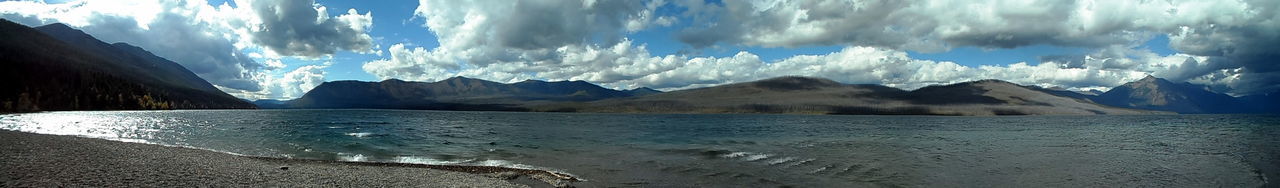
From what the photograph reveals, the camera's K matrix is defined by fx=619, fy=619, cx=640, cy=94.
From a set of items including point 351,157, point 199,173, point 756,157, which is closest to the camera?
point 199,173

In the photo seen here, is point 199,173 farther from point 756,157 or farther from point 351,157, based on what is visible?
point 756,157

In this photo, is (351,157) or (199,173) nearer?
(199,173)

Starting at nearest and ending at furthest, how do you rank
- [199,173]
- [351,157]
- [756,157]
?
[199,173]
[351,157]
[756,157]

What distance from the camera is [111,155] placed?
3422cm

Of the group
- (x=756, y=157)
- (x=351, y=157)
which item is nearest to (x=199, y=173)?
(x=351, y=157)

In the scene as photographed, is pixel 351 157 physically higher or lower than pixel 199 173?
lower

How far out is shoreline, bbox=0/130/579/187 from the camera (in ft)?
78.9

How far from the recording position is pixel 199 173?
27.3 metres

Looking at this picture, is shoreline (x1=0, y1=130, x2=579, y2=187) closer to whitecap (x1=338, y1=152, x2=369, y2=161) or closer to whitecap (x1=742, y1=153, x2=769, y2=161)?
whitecap (x1=338, y1=152, x2=369, y2=161)

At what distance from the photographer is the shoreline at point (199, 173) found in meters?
24.1

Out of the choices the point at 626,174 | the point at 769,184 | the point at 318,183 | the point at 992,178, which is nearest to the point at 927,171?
the point at 992,178

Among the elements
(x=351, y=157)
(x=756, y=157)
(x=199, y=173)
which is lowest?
(x=756, y=157)

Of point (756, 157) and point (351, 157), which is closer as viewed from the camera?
point (351, 157)

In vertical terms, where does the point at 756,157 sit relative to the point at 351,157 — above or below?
below
